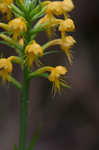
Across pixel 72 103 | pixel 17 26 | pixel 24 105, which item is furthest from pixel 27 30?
pixel 72 103

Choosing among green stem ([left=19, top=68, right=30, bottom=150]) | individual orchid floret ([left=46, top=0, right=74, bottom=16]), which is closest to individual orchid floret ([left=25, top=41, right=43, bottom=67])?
green stem ([left=19, top=68, right=30, bottom=150])

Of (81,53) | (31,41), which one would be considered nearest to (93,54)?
(81,53)

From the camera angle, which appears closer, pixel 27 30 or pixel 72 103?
pixel 27 30

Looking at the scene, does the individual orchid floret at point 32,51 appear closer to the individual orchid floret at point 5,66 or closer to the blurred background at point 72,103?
the individual orchid floret at point 5,66

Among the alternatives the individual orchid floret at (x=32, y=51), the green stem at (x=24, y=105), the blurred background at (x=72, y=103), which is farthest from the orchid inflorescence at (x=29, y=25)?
the blurred background at (x=72, y=103)

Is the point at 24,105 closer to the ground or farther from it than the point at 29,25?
closer to the ground

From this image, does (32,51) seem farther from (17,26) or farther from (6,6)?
(6,6)

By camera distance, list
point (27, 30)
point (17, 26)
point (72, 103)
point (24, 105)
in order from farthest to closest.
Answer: point (72, 103) < point (24, 105) < point (27, 30) < point (17, 26)

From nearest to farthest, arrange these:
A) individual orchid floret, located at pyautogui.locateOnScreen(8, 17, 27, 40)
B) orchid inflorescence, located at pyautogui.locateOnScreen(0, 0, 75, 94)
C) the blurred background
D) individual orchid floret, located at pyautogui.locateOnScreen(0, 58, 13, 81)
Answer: individual orchid floret, located at pyautogui.locateOnScreen(8, 17, 27, 40) → orchid inflorescence, located at pyautogui.locateOnScreen(0, 0, 75, 94) → individual orchid floret, located at pyautogui.locateOnScreen(0, 58, 13, 81) → the blurred background

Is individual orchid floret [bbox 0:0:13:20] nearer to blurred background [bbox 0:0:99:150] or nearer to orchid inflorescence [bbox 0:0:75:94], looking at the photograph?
orchid inflorescence [bbox 0:0:75:94]
